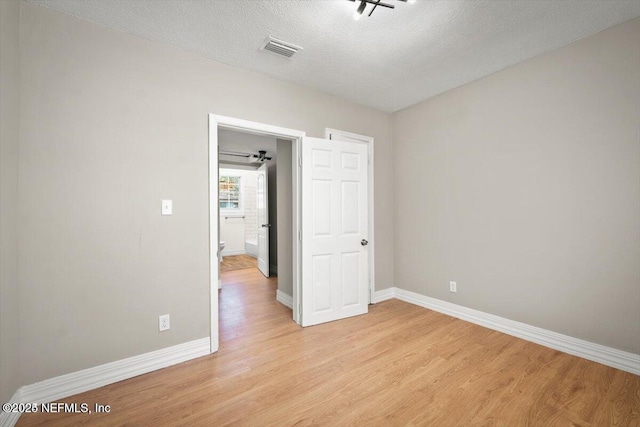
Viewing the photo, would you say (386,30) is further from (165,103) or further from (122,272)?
(122,272)

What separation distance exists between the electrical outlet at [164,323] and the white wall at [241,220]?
→ 5990 millimetres

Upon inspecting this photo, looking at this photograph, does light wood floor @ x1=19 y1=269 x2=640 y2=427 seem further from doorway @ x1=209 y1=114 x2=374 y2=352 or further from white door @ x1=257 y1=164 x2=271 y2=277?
white door @ x1=257 y1=164 x2=271 y2=277

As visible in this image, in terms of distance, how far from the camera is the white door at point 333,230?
300cm

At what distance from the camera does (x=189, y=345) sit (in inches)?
92.6

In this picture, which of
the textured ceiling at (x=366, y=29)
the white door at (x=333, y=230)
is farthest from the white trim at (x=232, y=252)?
the textured ceiling at (x=366, y=29)

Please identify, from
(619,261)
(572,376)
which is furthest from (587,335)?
(619,261)

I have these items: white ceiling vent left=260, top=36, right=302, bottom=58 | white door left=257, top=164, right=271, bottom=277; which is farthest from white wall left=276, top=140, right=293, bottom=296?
white door left=257, top=164, right=271, bottom=277

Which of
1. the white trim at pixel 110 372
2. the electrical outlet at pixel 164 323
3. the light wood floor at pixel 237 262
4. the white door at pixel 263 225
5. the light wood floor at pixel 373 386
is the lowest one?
the light wood floor at pixel 373 386

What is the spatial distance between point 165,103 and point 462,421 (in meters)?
3.22

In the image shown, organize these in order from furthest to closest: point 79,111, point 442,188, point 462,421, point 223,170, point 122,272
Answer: point 223,170 < point 442,188 < point 122,272 < point 79,111 < point 462,421

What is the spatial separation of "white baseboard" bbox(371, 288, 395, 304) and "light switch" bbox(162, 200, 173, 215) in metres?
2.76

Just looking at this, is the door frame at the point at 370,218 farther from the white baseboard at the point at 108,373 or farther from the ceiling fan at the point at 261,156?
the ceiling fan at the point at 261,156

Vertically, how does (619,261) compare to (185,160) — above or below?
below

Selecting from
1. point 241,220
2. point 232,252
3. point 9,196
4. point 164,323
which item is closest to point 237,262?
point 232,252
